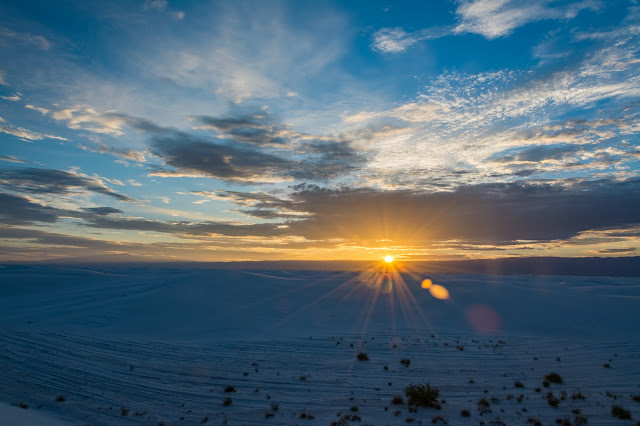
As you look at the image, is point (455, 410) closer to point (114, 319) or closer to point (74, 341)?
point (74, 341)

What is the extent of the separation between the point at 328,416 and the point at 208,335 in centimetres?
1218

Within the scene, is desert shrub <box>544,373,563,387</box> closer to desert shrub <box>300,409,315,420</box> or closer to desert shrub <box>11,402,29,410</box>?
desert shrub <box>300,409,315,420</box>

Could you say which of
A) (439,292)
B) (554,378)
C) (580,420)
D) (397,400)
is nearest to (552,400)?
(580,420)

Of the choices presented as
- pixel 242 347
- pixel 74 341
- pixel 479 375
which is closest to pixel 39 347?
pixel 74 341

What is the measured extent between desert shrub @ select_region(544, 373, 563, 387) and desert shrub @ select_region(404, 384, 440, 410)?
460cm

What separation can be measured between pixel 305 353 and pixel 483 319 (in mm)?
14991

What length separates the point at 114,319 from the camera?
23281mm

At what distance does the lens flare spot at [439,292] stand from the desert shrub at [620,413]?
2147cm

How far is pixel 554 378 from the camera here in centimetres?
1202

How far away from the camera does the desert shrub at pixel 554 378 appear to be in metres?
11.9

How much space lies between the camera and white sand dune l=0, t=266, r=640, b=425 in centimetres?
1009

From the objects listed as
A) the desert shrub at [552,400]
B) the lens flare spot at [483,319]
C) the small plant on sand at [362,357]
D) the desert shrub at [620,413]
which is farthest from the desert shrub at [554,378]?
the lens flare spot at [483,319]

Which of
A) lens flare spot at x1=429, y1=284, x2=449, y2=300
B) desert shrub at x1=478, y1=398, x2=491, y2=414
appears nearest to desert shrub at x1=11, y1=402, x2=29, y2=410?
desert shrub at x1=478, y1=398, x2=491, y2=414

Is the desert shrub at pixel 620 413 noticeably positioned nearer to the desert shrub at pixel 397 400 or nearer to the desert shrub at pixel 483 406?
the desert shrub at pixel 483 406
